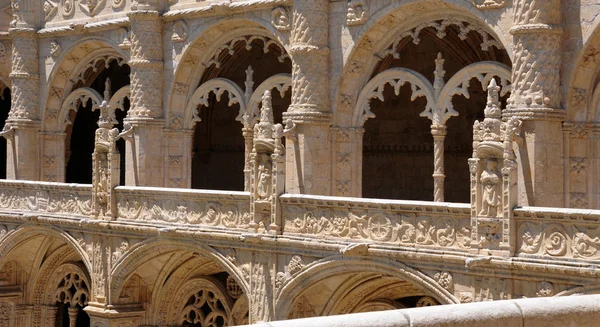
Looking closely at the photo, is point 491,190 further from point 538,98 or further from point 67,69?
point 67,69

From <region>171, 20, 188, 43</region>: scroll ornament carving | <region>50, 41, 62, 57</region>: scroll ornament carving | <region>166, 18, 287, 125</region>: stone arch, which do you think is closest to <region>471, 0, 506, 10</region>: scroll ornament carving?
<region>166, 18, 287, 125</region>: stone arch

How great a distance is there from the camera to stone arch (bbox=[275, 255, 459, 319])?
1397 centimetres

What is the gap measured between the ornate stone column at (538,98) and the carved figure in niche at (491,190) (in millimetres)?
1974

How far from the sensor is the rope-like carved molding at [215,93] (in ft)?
67.5

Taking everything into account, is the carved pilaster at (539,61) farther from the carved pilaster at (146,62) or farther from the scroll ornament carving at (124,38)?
the scroll ornament carving at (124,38)

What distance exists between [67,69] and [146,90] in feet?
11.0

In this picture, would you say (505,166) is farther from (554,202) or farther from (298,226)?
(298,226)

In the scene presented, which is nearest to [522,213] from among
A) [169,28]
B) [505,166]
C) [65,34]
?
[505,166]

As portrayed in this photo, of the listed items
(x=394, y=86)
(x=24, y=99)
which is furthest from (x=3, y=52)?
(x=394, y=86)

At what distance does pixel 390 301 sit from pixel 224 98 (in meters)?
10.3

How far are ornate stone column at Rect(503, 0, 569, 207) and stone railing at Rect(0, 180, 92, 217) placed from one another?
7880 mm

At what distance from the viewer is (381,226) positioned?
1452cm

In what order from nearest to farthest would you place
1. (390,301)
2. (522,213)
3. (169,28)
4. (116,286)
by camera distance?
(522,213)
(390,301)
(116,286)
(169,28)

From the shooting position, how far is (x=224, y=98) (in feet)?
87.1
